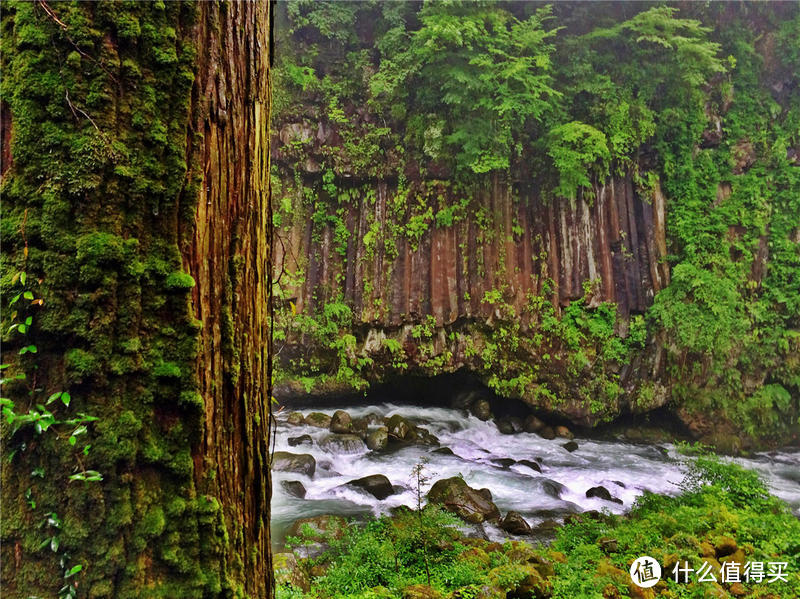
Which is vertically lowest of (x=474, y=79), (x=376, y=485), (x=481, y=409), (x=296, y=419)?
(x=376, y=485)

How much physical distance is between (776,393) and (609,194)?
5.44 m

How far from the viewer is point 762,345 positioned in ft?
35.3

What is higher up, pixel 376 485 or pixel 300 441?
pixel 300 441

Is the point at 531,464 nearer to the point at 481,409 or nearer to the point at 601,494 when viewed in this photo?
the point at 601,494

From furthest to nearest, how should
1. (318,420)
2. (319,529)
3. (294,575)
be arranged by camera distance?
(318,420) → (319,529) → (294,575)

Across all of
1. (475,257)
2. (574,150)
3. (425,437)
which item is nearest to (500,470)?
(425,437)

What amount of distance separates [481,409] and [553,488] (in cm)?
318

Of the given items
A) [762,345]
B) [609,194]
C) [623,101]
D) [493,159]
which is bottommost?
[762,345]

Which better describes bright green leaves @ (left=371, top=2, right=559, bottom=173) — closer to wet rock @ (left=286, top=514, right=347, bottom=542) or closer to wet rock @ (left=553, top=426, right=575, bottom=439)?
wet rock @ (left=553, top=426, right=575, bottom=439)

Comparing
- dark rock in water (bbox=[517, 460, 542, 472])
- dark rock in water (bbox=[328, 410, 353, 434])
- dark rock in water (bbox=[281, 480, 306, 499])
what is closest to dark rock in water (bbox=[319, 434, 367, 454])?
dark rock in water (bbox=[328, 410, 353, 434])

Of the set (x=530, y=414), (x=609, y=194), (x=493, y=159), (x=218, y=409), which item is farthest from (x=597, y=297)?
(x=218, y=409)

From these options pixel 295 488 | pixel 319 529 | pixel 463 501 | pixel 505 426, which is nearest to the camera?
pixel 319 529

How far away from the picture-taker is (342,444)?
29.9 feet

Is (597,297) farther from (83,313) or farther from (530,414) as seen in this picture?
(83,313)
